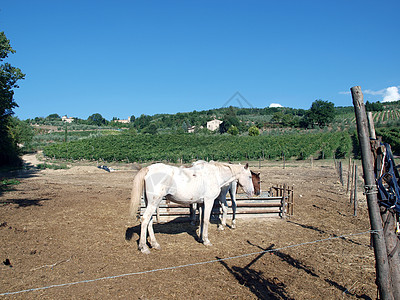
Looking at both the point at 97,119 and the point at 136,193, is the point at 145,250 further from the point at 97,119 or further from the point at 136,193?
the point at 97,119

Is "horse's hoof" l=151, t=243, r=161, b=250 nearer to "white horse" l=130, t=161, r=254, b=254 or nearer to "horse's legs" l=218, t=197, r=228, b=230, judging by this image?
"white horse" l=130, t=161, r=254, b=254

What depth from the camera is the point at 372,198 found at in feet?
12.3

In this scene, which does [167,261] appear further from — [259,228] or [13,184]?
[13,184]

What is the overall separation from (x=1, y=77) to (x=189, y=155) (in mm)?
25953

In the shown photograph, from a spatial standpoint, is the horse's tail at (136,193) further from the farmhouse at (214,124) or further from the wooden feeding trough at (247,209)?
the farmhouse at (214,124)

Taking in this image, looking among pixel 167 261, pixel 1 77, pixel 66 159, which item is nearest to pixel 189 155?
pixel 66 159

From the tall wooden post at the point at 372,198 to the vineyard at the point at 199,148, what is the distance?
98.7 ft

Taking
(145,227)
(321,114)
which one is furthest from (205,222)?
(321,114)

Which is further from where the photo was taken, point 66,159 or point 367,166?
point 66,159

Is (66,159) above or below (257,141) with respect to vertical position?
below

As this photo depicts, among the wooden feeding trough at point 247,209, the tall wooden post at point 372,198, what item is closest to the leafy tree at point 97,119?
the wooden feeding trough at point 247,209

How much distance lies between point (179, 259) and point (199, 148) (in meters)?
40.5

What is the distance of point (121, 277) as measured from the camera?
5094 millimetres

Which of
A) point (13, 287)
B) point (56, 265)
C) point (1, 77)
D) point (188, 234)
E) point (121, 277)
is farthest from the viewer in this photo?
point (1, 77)
